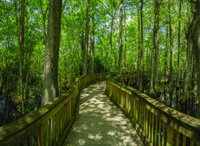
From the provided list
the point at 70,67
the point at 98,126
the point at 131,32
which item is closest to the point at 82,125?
the point at 98,126

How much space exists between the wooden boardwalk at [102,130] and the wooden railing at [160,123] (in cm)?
29

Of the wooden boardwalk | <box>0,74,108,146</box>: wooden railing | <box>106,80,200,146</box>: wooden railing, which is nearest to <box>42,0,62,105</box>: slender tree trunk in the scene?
the wooden boardwalk

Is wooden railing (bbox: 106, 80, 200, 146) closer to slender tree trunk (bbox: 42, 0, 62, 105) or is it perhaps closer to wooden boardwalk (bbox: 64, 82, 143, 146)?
wooden boardwalk (bbox: 64, 82, 143, 146)

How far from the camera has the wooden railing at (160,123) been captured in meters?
2.88

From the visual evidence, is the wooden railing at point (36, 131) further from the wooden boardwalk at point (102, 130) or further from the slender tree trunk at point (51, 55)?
the slender tree trunk at point (51, 55)

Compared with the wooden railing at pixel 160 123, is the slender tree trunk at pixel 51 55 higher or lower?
higher

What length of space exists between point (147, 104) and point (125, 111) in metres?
2.96

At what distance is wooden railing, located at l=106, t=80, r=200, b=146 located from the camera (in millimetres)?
2885

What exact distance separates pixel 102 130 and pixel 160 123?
2.25m

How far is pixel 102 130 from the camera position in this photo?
5980 mm

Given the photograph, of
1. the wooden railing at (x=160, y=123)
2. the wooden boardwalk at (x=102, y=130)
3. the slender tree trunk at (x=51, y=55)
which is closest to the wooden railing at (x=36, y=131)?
the wooden boardwalk at (x=102, y=130)

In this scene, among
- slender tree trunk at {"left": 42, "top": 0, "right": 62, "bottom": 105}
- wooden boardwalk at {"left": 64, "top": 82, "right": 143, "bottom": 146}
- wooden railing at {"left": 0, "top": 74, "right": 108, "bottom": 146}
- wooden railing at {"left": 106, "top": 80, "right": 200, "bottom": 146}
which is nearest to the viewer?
wooden railing at {"left": 0, "top": 74, "right": 108, "bottom": 146}

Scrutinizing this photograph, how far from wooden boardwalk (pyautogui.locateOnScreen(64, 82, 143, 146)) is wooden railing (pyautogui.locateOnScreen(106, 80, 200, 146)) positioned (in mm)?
291

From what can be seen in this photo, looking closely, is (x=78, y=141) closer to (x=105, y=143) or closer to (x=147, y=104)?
(x=105, y=143)
